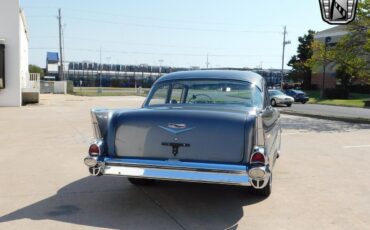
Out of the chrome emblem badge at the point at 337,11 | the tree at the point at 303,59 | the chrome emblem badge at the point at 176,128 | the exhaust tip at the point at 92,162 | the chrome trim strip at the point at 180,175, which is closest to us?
the chrome trim strip at the point at 180,175

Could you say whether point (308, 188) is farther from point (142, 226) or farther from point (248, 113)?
point (142, 226)

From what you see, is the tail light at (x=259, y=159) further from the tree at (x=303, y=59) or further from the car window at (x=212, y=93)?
the tree at (x=303, y=59)

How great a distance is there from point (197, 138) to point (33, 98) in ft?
73.7

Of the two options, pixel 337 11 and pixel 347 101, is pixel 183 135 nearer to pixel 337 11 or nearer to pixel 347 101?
pixel 337 11

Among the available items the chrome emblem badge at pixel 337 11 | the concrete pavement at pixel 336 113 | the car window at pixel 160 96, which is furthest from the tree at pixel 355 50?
the car window at pixel 160 96

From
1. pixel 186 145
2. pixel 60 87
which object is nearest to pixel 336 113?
pixel 186 145

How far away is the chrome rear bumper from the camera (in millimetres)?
4500

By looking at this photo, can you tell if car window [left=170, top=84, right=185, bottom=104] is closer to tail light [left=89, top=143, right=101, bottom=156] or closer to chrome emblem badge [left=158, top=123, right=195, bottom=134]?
chrome emblem badge [left=158, top=123, right=195, bottom=134]

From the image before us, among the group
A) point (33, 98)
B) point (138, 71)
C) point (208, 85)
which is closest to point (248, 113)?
point (208, 85)

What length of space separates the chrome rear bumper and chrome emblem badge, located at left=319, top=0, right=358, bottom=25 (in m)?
2.20

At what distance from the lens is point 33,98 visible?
25250mm

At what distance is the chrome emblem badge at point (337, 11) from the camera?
520 cm

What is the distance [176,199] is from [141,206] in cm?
52

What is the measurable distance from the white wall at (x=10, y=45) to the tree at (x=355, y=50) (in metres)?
14.3
